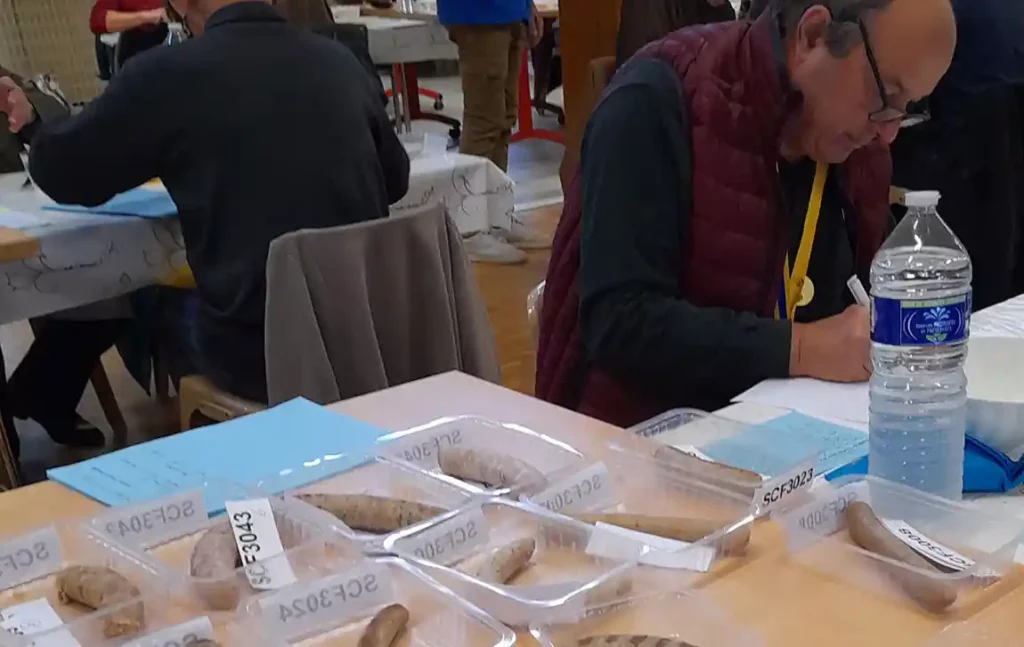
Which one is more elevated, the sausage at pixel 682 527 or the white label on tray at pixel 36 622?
the white label on tray at pixel 36 622

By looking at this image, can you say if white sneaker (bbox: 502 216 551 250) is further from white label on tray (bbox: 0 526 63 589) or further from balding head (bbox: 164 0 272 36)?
white label on tray (bbox: 0 526 63 589)

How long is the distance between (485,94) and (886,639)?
4.05 meters

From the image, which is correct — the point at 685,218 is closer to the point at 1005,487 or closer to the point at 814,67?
the point at 814,67

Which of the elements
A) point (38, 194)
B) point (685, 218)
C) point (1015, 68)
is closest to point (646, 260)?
point (685, 218)

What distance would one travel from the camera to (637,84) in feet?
4.81

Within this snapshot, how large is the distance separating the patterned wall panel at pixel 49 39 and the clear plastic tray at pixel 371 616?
608cm

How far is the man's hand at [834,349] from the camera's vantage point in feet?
4.43

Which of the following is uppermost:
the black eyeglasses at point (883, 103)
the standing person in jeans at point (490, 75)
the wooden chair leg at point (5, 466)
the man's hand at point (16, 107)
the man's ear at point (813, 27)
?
the man's ear at point (813, 27)

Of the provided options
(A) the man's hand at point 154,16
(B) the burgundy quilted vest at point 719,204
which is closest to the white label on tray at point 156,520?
(B) the burgundy quilted vest at point 719,204

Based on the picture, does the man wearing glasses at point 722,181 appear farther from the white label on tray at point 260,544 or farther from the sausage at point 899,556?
the white label on tray at point 260,544

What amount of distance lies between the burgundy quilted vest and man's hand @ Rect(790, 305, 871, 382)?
13cm

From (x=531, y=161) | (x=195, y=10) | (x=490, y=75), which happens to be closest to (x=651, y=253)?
(x=195, y=10)

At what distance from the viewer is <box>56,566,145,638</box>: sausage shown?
0.82 metres

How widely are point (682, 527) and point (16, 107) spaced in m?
1.97
